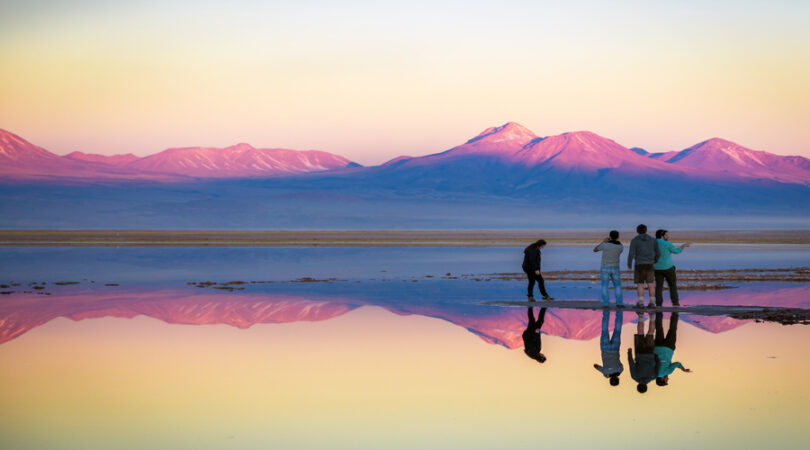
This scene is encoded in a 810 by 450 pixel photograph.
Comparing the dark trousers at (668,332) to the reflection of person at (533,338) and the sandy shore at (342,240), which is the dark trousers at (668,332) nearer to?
the reflection of person at (533,338)

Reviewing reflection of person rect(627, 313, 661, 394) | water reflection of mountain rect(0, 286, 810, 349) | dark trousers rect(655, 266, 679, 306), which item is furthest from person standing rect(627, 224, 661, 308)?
reflection of person rect(627, 313, 661, 394)

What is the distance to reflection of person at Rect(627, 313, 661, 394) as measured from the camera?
493 inches

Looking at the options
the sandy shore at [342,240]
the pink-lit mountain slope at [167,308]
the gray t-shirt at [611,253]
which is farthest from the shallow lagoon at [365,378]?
the sandy shore at [342,240]

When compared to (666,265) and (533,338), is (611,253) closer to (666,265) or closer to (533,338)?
(666,265)

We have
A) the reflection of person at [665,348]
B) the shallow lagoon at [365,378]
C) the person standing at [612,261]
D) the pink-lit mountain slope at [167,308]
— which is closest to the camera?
the shallow lagoon at [365,378]

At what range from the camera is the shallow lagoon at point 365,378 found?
9.70 m

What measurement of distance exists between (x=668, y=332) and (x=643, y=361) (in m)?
3.44

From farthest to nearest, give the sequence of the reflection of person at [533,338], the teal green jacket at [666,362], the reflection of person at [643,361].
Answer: the reflection of person at [533,338] < the teal green jacket at [666,362] < the reflection of person at [643,361]

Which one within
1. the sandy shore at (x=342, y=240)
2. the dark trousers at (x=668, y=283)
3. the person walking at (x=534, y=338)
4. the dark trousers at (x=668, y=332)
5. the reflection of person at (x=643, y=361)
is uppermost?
the dark trousers at (x=668, y=283)

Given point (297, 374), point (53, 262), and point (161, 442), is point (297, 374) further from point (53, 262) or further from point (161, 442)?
point (53, 262)

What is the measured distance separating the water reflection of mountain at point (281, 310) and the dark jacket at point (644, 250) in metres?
1.36

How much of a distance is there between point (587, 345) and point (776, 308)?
24.2 feet

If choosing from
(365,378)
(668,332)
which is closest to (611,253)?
(668,332)

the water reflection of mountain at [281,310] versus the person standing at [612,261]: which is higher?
the person standing at [612,261]
